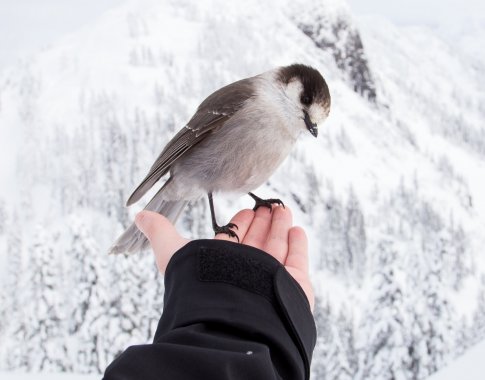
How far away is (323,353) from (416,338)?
382 centimetres

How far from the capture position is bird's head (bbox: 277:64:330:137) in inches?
99.5

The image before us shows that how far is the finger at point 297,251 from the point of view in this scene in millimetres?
2297

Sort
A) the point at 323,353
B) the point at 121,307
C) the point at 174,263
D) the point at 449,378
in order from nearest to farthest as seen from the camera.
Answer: the point at 174,263 < the point at 449,378 < the point at 121,307 < the point at 323,353

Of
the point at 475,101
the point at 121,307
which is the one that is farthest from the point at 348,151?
the point at 475,101

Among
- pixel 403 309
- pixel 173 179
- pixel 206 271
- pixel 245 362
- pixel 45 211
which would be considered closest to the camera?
pixel 245 362

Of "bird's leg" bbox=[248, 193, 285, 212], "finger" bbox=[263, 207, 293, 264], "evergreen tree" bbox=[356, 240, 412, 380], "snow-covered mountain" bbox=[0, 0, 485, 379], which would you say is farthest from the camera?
"snow-covered mountain" bbox=[0, 0, 485, 379]

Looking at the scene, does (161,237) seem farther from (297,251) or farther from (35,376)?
(35,376)

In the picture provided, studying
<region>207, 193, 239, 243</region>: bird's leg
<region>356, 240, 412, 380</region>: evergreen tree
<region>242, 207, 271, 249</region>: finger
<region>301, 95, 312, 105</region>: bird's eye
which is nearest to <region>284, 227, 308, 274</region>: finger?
<region>242, 207, 271, 249</region>: finger

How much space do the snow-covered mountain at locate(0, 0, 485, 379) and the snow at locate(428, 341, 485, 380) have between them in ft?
17.6

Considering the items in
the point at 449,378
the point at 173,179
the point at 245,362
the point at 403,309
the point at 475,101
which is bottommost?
the point at 403,309

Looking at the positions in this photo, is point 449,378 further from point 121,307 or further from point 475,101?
point 475,101

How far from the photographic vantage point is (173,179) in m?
2.87

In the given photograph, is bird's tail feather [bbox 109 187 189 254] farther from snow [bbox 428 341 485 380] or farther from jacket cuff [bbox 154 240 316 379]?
snow [bbox 428 341 485 380]

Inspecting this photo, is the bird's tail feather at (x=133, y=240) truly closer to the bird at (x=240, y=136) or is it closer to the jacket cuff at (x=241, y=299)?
the bird at (x=240, y=136)
